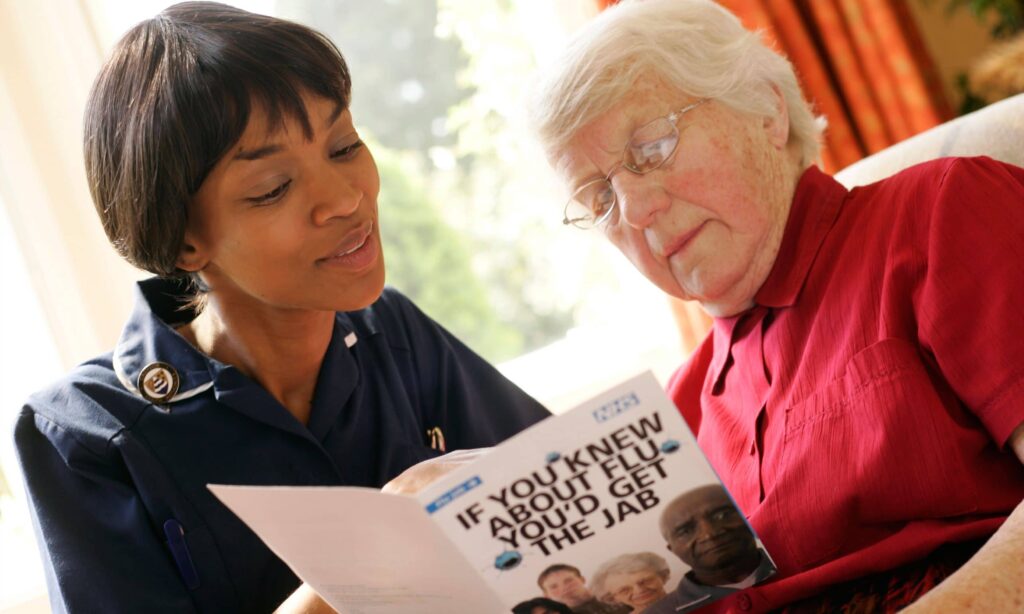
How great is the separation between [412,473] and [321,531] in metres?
0.16

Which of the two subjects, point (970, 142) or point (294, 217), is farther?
point (970, 142)

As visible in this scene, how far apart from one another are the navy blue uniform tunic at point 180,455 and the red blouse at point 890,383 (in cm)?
53

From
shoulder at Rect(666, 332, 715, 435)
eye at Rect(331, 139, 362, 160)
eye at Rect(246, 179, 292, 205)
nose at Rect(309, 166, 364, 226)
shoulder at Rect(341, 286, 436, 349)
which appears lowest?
shoulder at Rect(666, 332, 715, 435)

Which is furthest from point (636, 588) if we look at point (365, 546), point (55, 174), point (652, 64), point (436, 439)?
point (55, 174)

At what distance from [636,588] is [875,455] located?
347mm

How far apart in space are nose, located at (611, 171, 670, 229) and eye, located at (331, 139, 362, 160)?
372 millimetres

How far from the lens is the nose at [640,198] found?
1465 millimetres

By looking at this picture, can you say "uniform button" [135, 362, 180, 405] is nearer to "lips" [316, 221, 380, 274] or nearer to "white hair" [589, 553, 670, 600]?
"lips" [316, 221, 380, 274]

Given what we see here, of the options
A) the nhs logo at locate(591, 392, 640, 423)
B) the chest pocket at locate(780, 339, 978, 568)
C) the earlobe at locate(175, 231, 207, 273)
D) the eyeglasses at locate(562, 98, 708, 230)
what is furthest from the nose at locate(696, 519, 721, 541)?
the earlobe at locate(175, 231, 207, 273)

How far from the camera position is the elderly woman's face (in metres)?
1.44

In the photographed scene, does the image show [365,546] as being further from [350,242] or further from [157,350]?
[157,350]

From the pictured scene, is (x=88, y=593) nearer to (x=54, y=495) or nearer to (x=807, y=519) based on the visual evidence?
(x=54, y=495)

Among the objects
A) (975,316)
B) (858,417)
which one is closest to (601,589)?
(858,417)

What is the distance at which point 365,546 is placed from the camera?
3.58ft
